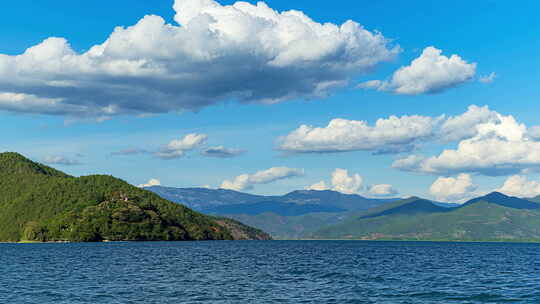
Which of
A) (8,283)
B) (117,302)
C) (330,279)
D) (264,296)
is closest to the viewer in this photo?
(117,302)

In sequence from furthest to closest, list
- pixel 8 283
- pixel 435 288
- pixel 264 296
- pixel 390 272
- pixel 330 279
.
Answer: pixel 390 272 → pixel 330 279 → pixel 8 283 → pixel 435 288 → pixel 264 296

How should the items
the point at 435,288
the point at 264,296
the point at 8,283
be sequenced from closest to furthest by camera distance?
the point at 264,296
the point at 435,288
the point at 8,283

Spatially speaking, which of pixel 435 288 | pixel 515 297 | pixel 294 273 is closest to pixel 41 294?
pixel 294 273

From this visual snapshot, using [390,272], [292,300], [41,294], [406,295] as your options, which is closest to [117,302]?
[41,294]

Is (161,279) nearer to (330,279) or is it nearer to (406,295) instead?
(330,279)

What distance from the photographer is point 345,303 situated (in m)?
89.1

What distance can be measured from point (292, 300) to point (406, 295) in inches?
856

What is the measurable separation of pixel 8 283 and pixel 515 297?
324 feet

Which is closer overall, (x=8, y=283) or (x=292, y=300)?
(x=292, y=300)

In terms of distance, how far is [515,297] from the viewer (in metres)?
97.1

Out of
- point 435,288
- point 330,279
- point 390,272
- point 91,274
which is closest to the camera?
point 435,288

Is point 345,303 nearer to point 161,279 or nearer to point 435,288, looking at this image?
point 435,288

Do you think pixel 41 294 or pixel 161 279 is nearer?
pixel 41 294

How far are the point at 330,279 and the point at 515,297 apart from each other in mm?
41222
